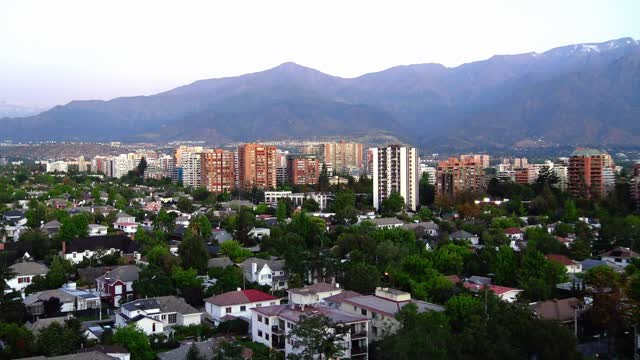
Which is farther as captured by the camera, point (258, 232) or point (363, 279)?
point (258, 232)

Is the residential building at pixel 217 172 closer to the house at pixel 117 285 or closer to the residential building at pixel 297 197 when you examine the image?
the residential building at pixel 297 197

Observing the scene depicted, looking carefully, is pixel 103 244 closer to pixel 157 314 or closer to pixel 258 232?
pixel 258 232

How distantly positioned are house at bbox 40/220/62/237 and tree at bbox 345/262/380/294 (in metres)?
14.4

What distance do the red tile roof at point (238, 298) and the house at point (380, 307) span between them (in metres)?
1.70

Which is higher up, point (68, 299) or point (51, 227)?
point (51, 227)

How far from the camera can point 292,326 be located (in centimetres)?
1287

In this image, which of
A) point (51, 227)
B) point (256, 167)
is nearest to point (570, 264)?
point (51, 227)

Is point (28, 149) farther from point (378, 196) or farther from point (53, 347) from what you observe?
point (53, 347)

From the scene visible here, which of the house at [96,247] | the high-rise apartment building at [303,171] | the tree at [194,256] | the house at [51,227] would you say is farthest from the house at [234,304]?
the high-rise apartment building at [303,171]

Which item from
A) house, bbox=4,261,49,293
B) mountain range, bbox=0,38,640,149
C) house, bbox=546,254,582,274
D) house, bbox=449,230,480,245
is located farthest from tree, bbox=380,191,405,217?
mountain range, bbox=0,38,640,149

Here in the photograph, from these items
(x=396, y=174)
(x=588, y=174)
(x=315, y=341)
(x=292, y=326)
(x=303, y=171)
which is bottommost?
(x=292, y=326)

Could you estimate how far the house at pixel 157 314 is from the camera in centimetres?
1448

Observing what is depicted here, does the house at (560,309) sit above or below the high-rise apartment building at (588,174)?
below

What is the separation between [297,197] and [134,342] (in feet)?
99.0
